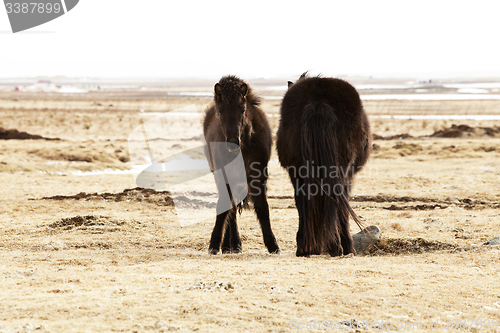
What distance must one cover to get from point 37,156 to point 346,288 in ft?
53.0

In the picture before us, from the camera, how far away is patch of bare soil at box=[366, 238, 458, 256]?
6.32m

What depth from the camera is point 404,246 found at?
256 inches

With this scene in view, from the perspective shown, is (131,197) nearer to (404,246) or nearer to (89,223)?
(89,223)

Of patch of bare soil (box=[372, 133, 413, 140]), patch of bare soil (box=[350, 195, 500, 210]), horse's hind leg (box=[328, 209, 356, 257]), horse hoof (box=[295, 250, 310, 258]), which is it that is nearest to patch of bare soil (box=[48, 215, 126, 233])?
horse hoof (box=[295, 250, 310, 258])

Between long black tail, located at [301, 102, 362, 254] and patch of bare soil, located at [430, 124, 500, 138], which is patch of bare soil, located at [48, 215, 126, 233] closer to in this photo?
long black tail, located at [301, 102, 362, 254]

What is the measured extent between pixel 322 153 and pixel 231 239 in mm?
2471

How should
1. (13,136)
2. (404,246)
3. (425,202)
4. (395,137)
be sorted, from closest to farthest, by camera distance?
(404,246), (425,202), (13,136), (395,137)

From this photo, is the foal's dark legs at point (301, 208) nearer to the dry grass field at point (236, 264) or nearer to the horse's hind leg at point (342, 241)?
the dry grass field at point (236, 264)

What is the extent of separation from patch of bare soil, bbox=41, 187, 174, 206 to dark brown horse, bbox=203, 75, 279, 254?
13.8 ft

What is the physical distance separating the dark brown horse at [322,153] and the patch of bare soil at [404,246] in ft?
2.23

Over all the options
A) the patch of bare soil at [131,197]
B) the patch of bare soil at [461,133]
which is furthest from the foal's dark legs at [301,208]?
the patch of bare soil at [461,133]

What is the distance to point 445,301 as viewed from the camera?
12.9 feet

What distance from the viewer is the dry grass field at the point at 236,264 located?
139 inches

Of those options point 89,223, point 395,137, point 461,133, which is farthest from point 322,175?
point 395,137
